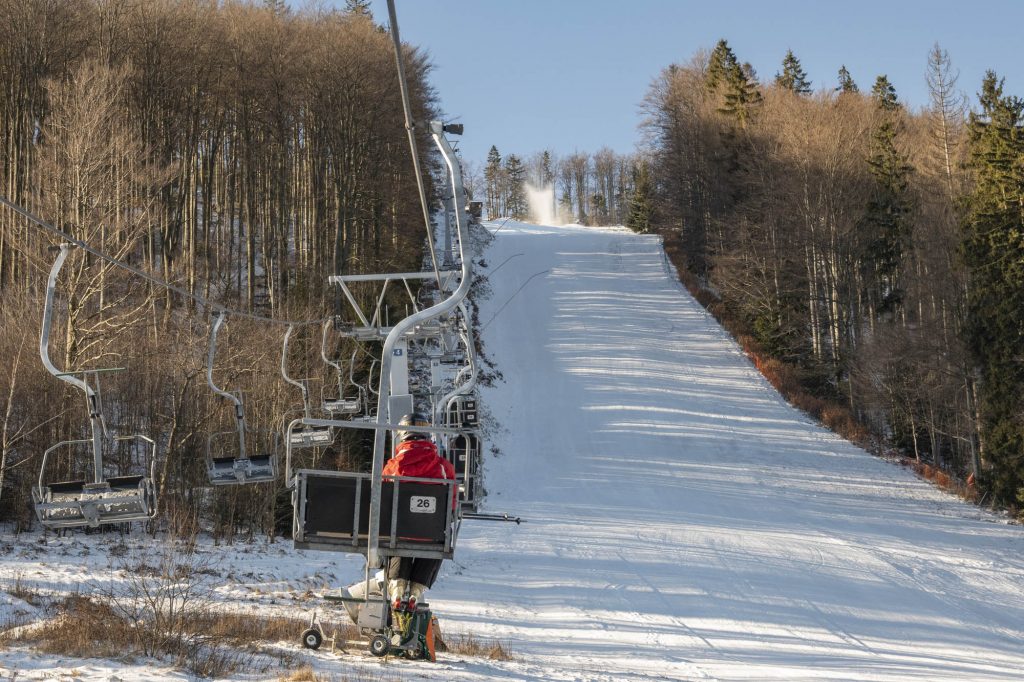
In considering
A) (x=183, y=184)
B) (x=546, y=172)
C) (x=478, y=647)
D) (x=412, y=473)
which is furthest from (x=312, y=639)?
(x=546, y=172)

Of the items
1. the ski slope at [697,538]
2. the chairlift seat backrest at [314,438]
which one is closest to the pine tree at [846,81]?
the ski slope at [697,538]

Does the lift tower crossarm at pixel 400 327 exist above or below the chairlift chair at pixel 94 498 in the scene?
above

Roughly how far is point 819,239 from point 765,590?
85.1 ft

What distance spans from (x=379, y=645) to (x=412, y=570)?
818 millimetres

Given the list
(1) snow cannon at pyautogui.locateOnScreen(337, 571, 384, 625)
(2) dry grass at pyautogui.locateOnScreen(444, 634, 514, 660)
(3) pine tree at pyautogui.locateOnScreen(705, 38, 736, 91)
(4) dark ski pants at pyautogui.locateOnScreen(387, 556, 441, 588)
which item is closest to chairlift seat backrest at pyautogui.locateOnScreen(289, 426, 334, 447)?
(2) dry grass at pyautogui.locateOnScreen(444, 634, 514, 660)

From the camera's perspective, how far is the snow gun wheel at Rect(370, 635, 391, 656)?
8203 millimetres

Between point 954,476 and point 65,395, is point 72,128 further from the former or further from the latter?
point 954,476

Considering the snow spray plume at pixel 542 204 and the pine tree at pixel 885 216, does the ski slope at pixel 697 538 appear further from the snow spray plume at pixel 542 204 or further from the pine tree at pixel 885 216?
the snow spray plume at pixel 542 204

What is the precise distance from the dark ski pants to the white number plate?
1591 mm

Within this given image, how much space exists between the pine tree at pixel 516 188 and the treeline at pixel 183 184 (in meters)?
72.1

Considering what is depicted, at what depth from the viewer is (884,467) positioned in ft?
100

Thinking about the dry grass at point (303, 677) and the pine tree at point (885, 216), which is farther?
the pine tree at point (885, 216)

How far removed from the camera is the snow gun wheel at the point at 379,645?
820cm

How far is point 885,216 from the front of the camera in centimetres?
4153
